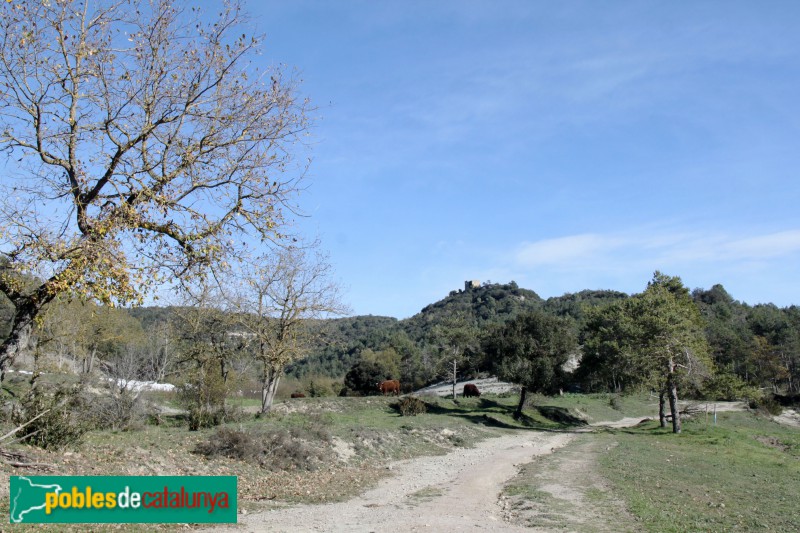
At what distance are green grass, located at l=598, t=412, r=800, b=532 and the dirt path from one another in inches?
135

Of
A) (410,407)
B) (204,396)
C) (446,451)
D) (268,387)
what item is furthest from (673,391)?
(204,396)

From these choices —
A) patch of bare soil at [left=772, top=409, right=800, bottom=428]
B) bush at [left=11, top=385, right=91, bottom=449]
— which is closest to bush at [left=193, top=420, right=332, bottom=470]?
bush at [left=11, top=385, right=91, bottom=449]

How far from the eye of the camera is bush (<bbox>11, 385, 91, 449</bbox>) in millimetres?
13141

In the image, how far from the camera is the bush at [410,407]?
129 feet

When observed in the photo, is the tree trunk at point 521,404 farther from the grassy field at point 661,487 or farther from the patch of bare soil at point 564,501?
the patch of bare soil at point 564,501

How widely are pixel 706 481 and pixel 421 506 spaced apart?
34.9ft

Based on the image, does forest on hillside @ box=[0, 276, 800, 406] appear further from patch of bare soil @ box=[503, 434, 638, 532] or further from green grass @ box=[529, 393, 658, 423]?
patch of bare soil @ box=[503, 434, 638, 532]

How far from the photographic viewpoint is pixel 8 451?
11672mm

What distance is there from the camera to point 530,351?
45.3 metres

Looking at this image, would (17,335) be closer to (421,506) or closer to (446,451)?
(421,506)

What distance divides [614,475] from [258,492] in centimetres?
1138

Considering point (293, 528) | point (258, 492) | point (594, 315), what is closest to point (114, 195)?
point (293, 528)

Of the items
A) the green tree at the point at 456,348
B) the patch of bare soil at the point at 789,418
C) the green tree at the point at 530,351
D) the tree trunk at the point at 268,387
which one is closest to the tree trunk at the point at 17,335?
the tree trunk at the point at 268,387

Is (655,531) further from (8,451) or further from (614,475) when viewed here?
(8,451)
